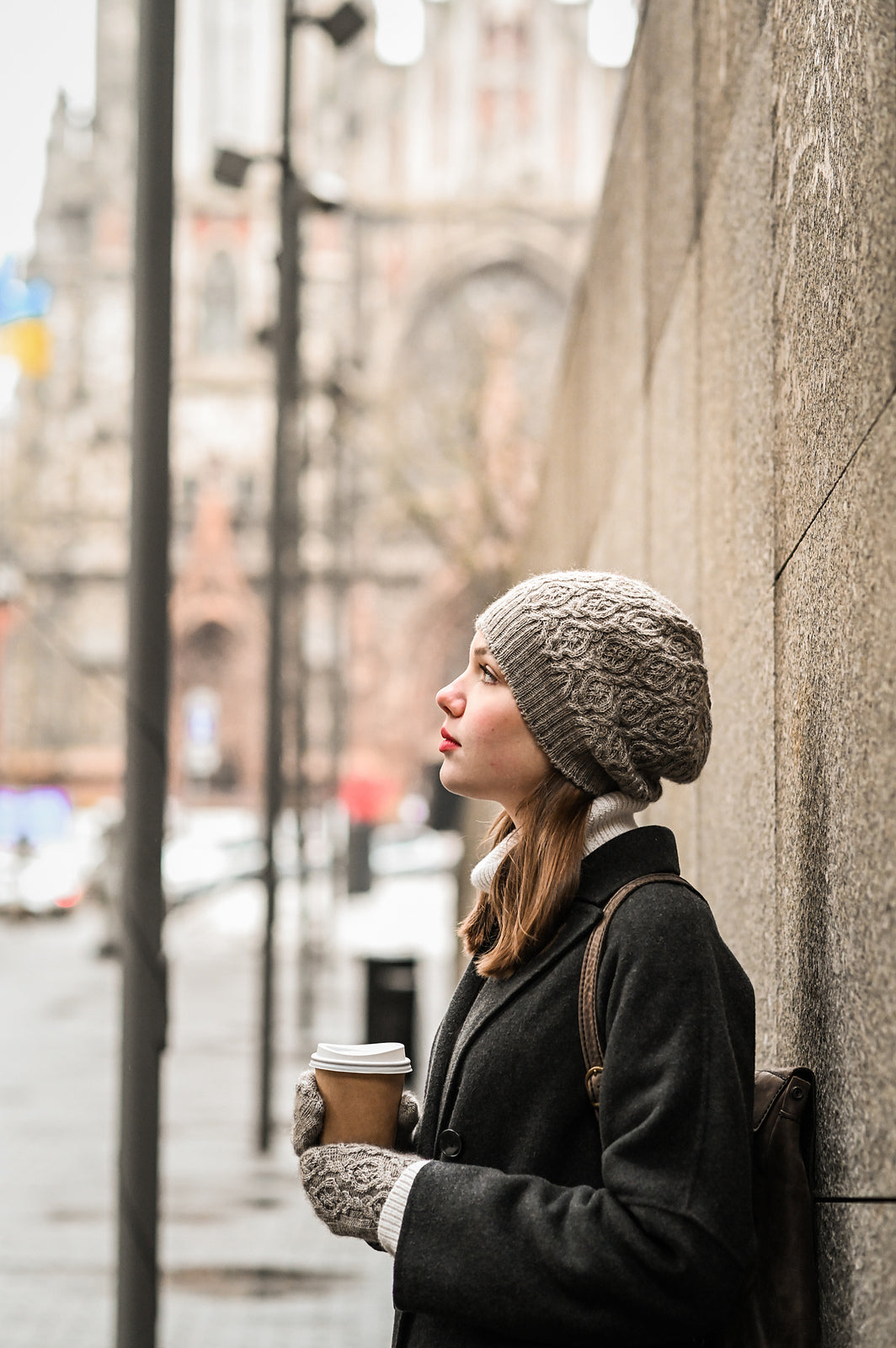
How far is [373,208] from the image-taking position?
55156 millimetres

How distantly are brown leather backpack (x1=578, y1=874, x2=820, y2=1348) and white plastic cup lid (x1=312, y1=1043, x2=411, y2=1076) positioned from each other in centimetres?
35

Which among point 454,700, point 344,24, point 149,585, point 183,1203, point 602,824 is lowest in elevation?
point 183,1203

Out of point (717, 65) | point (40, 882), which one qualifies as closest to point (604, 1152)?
point (717, 65)

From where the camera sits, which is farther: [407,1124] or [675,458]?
[675,458]

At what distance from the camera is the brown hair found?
1.98m

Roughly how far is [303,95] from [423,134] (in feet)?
13.1

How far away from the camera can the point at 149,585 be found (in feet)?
13.4

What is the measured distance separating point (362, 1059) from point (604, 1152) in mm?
465

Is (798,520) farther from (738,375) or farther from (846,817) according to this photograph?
(738,375)

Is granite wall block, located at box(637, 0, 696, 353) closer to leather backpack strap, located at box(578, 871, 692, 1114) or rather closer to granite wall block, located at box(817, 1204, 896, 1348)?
leather backpack strap, located at box(578, 871, 692, 1114)

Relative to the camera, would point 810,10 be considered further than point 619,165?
No

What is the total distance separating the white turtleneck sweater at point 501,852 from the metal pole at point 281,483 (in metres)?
7.74

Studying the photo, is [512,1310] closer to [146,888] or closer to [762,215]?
[762,215]

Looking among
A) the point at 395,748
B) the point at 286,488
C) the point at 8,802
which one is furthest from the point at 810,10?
the point at 395,748
